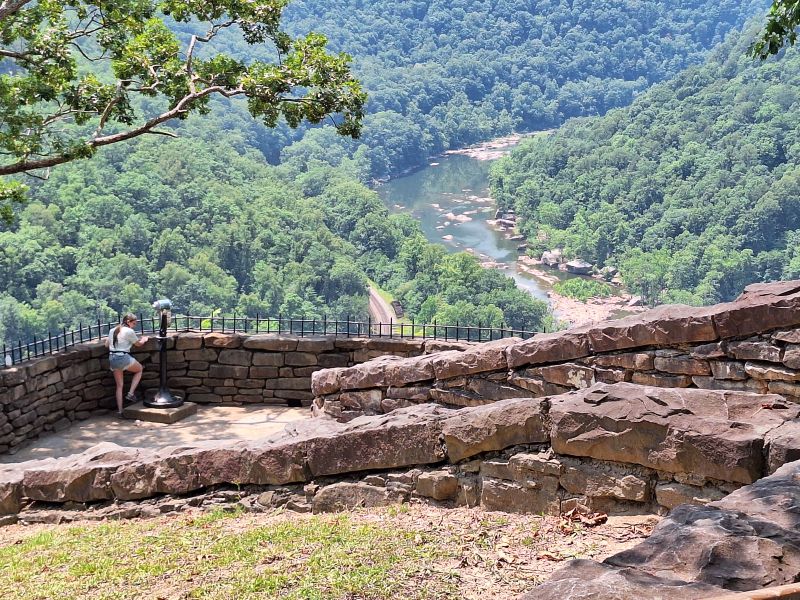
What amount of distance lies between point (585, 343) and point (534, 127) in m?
121

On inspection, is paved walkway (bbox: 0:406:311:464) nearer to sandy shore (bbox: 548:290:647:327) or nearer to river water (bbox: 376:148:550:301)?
sandy shore (bbox: 548:290:647:327)

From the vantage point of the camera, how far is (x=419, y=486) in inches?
227

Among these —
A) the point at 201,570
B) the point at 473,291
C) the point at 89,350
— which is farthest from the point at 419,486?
the point at 473,291

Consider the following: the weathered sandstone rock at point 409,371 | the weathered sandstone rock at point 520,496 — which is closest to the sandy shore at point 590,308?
the weathered sandstone rock at point 409,371

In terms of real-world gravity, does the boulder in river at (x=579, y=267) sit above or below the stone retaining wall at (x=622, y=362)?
above

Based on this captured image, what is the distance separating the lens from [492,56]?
130 m

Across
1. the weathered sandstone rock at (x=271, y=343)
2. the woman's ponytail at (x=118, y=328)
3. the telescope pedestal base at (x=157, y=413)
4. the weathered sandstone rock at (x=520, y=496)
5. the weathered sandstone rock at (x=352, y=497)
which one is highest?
the woman's ponytail at (x=118, y=328)

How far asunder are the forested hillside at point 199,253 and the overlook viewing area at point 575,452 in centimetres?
3376

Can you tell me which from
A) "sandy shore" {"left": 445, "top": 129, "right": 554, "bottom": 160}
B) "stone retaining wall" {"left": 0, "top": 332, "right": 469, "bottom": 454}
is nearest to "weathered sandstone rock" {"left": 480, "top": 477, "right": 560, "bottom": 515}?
"stone retaining wall" {"left": 0, "top": 332, "right": 469, "bottom": 454}

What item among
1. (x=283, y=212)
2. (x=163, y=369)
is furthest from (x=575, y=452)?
(x=283, y=212)

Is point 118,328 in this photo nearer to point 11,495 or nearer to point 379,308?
point 11,495

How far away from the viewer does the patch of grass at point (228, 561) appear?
429cm

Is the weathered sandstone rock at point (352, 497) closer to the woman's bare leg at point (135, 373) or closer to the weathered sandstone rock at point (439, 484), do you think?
the weathered sandstone rock at point (439, 484)

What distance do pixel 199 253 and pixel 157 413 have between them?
4030 centimetres
